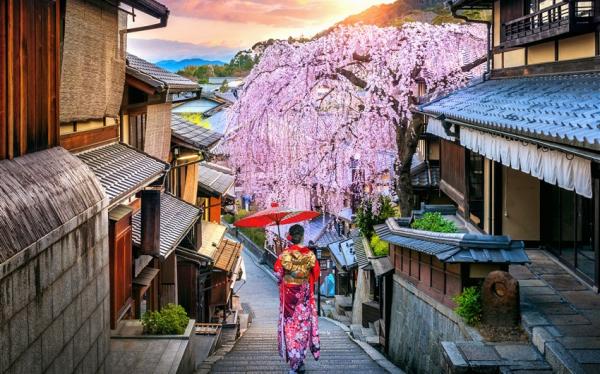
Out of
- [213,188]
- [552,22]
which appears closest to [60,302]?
[552,22]

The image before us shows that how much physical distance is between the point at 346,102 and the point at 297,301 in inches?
353

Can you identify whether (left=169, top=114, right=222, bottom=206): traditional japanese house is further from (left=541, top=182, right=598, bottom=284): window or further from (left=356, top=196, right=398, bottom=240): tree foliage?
(left=541, top=182, right=598, bottom=284): window

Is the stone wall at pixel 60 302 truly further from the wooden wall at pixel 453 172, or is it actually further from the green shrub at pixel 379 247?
the wooden wall at pixel 453 172

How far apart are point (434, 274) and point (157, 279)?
792 centimetres

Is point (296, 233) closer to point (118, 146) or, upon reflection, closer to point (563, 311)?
point (563, 311)

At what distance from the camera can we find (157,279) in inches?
646

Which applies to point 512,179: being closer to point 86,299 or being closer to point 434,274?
point 434,274

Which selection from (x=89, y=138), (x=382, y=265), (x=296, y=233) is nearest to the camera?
(x=296, y=233)

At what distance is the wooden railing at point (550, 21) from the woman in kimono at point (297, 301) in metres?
5.60

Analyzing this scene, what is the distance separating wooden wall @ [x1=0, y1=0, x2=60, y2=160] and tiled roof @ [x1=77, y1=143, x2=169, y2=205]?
1.54m

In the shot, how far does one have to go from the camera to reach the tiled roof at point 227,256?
23.1 metres

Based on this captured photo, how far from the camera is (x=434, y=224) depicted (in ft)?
41.6

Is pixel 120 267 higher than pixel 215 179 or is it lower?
lower

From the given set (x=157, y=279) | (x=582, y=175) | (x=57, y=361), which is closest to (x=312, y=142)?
(x=157, y=279)
